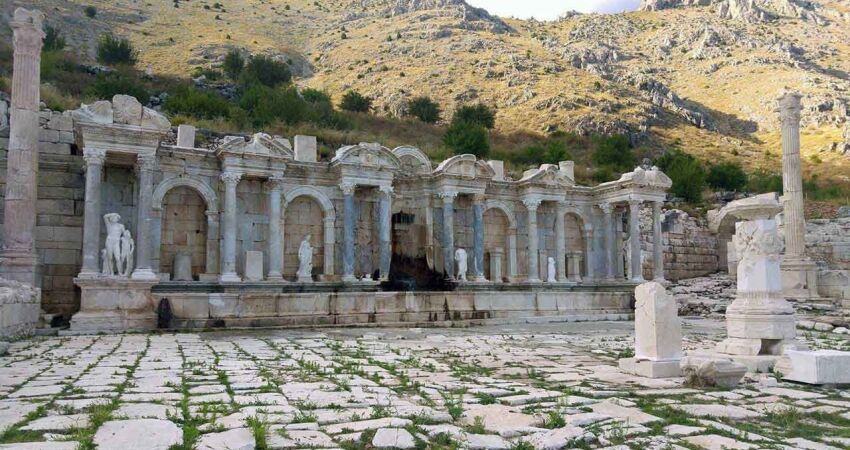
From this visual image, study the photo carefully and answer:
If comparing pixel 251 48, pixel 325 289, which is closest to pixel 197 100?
pixel 325 289

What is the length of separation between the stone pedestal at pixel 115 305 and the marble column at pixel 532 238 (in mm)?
13722

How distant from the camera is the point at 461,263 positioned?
22.4 meters

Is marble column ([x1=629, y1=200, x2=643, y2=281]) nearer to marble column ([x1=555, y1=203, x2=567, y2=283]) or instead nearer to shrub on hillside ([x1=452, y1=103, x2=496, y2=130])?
marble column ([x1=555, y1=203, x2=567, y2=283])

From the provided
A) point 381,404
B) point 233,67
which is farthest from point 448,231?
point 233,67

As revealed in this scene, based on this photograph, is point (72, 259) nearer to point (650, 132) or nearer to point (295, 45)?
point (650, 132)

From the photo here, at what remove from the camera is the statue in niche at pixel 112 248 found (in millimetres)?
15469

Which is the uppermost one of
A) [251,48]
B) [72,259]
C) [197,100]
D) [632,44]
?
[632,44]

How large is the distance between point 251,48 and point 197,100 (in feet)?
118

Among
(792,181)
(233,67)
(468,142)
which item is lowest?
(792,181)

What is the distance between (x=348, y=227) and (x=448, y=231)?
3872mm

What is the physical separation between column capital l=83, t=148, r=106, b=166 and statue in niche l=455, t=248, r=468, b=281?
1183cm

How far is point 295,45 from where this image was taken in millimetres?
74500

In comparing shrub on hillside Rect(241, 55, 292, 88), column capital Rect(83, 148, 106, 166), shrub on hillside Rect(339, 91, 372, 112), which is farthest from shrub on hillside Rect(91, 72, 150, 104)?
column capital Rect(83, 148, 106, 166)

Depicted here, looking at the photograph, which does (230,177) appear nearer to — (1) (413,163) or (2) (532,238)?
(1) (413,163)
